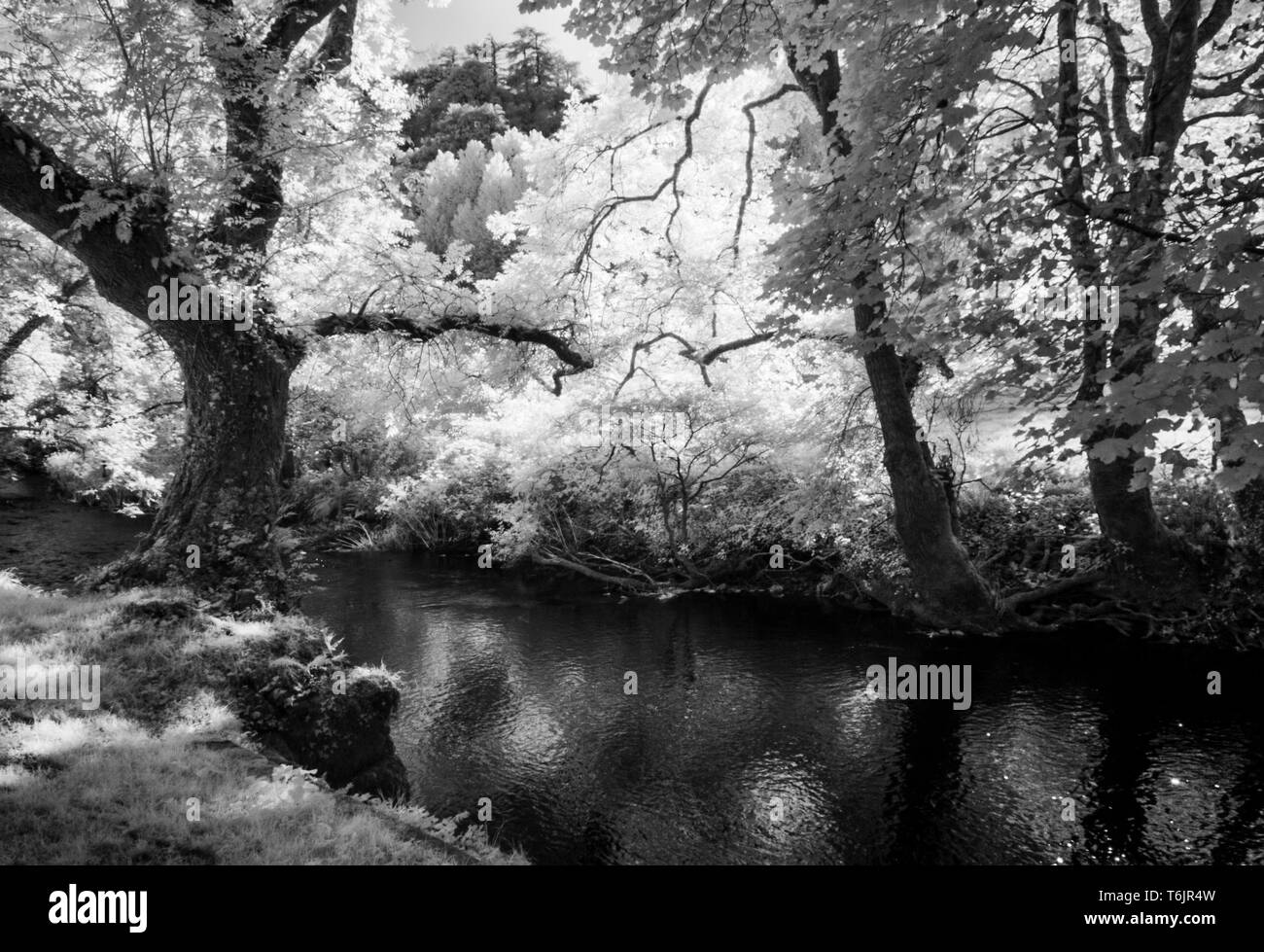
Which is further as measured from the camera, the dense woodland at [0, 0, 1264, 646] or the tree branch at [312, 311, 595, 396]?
the tree branch at [312, 311, 595, 396]

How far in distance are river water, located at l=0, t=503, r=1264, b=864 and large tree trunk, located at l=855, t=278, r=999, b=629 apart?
648mm

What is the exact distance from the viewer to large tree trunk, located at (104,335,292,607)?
25.0ft

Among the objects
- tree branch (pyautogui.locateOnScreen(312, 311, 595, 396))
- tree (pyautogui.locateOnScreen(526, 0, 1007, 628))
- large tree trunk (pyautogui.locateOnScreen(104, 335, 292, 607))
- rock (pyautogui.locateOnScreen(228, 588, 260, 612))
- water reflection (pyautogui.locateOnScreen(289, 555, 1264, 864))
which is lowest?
water reflection (pyautogui.locateOnScreen(289, 555, 1264, 864))

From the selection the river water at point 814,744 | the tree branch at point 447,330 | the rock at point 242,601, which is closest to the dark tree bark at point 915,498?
the river water at point 814,744

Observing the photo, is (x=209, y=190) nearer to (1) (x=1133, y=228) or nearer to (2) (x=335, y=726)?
(2) (x=335, y=726)

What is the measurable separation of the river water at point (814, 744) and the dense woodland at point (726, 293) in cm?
202

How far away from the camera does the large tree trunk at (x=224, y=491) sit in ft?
25.0

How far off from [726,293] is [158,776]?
35.7ft

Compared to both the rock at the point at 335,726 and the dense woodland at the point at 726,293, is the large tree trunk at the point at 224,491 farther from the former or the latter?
the rock at the point at 335,726

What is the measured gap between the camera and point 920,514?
34.6 feet

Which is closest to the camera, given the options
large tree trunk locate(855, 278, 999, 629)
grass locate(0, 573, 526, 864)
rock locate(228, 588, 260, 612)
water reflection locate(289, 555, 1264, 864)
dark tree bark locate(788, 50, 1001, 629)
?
grass locate(0, 573, 526, 864)

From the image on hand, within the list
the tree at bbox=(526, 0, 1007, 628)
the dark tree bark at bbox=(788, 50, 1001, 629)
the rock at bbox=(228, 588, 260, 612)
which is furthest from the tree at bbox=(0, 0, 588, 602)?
the dark tree bark at bbox=(788, 50, 1001, 629)

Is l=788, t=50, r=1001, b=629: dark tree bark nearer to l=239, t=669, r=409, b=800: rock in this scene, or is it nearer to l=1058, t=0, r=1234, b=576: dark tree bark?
l=1058, t=0, r=1234, b=576: dark tree bark

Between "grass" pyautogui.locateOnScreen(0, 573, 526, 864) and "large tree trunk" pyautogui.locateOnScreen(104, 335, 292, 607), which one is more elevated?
"large tree trunk" pyautogui.locateOnScreen(104, 335, 292, 607)
